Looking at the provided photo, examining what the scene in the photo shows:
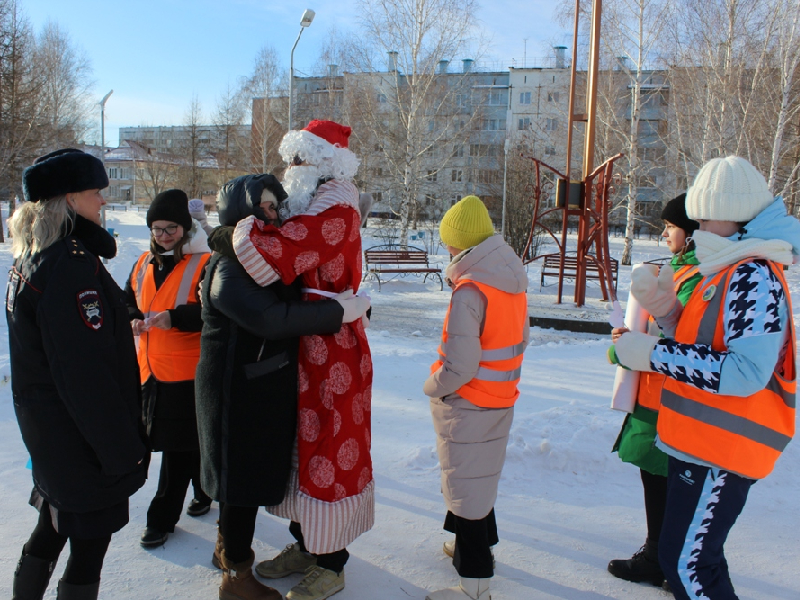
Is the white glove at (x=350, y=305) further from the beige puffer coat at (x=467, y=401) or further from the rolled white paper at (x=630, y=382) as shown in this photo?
the rolled white paper at (x=630, y=382)

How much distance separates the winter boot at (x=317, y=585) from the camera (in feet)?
7.22

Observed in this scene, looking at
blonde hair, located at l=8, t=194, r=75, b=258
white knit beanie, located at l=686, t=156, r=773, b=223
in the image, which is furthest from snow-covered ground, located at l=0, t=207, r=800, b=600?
white knit beanie, located at l=686, t=156, r=773, b=223

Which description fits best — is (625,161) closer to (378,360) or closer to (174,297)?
(378,360)

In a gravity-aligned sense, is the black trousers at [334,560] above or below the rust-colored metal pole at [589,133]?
below

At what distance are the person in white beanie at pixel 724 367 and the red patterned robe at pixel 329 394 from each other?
99 cm

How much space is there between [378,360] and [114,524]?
13.1 ft

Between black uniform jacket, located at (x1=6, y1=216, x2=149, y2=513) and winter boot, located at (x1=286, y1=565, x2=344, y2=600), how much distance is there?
77 centimetres

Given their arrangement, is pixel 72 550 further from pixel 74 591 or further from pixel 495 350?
pixel 495 350

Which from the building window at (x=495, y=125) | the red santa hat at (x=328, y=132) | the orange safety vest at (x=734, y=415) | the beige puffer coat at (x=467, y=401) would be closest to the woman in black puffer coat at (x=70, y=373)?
the red santa hat at (x=328, y=132)

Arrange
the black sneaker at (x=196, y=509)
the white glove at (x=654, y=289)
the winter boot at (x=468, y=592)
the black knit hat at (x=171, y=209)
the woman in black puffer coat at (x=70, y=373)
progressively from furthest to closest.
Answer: the black sneaker at (x=196, y=509)
the black knit hat at (x=171, y=209)
the winter boot at (x=468, y=592)
the white glove at (x=654, y=289)
the woman in black puffer coat at (x=70, y=373)

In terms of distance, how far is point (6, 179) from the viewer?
19156 millimetres

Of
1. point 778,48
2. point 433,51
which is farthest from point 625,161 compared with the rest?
point 433,51

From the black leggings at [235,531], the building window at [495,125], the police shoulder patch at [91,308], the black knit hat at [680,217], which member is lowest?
the black leggings at [235,531]

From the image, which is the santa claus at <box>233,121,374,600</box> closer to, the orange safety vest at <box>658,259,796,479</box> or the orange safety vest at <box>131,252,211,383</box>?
the orange safety vest at <box>131,252,211,383</box>
